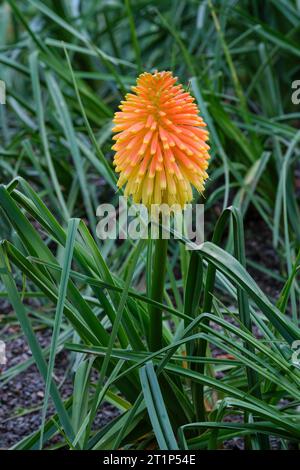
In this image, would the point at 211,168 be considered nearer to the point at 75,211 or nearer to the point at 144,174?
the point at 75,211

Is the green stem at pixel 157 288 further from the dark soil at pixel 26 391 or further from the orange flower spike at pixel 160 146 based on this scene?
the dark soil at pixel 26 391

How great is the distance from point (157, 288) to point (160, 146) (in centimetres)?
26

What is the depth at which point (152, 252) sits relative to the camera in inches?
63.9

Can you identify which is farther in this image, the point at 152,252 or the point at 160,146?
the point at 152,252

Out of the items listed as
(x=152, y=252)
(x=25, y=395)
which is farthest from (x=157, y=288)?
(x=25, y=395)

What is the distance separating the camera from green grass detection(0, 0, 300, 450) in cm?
129

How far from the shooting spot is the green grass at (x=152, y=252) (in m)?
1.29

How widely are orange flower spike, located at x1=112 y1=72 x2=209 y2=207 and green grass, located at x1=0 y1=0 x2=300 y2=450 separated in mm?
107

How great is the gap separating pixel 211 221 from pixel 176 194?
126 cm

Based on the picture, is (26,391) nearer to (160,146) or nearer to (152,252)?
(152,252)

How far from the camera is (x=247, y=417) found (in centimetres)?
135

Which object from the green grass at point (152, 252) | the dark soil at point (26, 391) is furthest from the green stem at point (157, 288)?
the dark soil at point (26, 391)

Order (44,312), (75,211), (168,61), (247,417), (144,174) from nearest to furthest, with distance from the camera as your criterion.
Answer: (144,174) → (247,417) → (44,312) → (75,211) → (168,61)
